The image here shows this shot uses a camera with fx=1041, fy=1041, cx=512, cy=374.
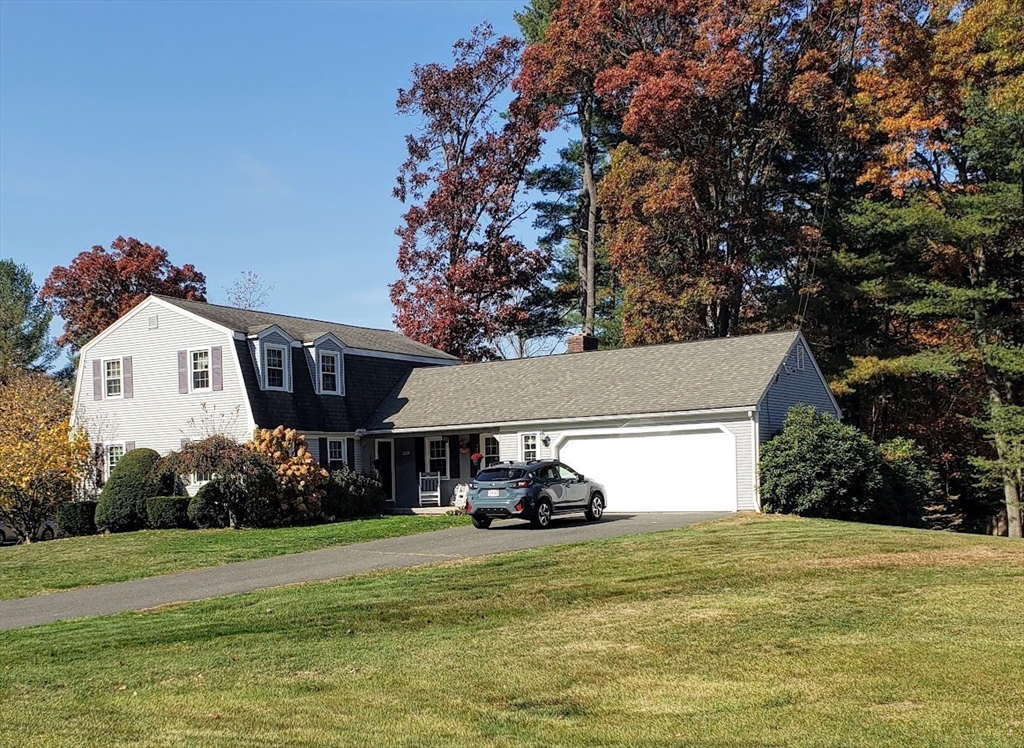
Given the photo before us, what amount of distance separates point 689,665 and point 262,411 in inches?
896

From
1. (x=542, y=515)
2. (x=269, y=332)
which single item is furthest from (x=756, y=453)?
(x=269, y=332)

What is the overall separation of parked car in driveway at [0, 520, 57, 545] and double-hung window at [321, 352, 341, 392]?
9.22 m

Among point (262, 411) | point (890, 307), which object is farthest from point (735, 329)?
point (262, 411)

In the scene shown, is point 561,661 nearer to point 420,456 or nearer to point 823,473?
point 823,473

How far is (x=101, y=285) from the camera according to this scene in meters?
51.0

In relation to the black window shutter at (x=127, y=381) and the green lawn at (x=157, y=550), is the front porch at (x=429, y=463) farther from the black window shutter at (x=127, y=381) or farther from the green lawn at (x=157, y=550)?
the black window shutter at (x=127, y=381)

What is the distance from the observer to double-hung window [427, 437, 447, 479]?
3388cm

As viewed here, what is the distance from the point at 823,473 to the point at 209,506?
52.3ft

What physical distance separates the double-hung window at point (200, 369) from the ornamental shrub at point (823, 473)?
54.9 feet

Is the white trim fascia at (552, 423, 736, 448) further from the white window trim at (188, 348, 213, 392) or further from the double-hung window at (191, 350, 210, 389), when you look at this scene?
the double-hung window at (191, 350, 210, 389)

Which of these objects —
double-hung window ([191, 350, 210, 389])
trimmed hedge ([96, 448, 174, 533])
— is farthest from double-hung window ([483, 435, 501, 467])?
trimmed hedge ([96, 448, 174, 533])

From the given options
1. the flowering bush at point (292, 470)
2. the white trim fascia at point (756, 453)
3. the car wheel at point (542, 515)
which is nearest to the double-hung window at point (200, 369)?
the flowering bush at point (292, 470)

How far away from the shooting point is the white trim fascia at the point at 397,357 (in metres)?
35.6

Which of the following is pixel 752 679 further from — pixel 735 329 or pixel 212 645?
pixel 735 329
